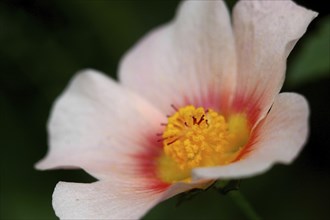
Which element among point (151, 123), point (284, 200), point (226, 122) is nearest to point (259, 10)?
point (226, 122)

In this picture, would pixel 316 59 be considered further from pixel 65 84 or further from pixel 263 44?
pixel 65 84

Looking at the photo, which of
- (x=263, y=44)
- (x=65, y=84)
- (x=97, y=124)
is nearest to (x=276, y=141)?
(x=263, y=44)

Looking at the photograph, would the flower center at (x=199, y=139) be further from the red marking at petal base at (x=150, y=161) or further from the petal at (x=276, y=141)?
the petal at (x=276, y=141)

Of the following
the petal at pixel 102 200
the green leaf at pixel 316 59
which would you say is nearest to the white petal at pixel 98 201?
the petal at pixel 102 200

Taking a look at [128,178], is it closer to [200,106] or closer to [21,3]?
[200,106]

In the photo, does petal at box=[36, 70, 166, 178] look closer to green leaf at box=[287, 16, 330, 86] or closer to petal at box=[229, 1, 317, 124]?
petal at box=[229, 1, 317, 124]

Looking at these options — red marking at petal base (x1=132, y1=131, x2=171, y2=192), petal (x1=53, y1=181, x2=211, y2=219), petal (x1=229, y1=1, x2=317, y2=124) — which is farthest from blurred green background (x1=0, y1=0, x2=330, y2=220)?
petal (x1=53, y1=181, x2=211, y2=219)
